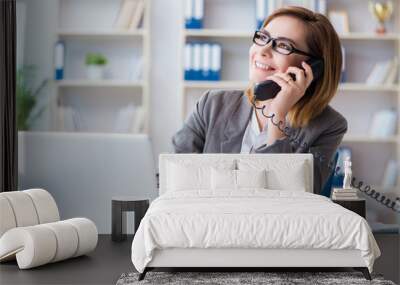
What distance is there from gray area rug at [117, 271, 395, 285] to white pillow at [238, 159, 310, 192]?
1.08 m

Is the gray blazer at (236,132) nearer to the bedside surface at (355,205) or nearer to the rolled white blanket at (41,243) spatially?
the bedside surface at (355,205)

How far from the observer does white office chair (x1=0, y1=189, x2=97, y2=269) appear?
4648 mm

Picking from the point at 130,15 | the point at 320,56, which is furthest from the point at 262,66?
the point at 130,15

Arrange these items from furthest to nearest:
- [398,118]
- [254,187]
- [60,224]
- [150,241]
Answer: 1. [398,118]
2. [254,187]
3. [60,224]
4. [150,241]

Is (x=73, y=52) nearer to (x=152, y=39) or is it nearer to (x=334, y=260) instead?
(x=152, y=39)

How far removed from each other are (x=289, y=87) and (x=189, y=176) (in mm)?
1080

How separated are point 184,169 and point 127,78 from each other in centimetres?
111

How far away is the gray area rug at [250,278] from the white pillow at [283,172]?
42.7 inches

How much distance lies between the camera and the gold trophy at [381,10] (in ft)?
20.3

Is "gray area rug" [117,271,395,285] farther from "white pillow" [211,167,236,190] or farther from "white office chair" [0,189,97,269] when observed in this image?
"white pillow" [211,167,236,190]

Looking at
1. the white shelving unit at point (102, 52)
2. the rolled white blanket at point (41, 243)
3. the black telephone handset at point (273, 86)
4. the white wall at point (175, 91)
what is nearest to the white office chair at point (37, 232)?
the rolled white blanket at point (41, 243)

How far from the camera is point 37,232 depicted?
15.3 feet

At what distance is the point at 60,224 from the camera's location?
491cm

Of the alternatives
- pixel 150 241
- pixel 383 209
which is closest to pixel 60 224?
pixel 150 241
